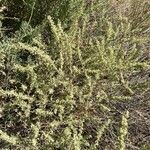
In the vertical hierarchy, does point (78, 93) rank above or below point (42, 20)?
below

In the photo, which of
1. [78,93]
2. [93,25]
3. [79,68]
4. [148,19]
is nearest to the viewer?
[78,93]

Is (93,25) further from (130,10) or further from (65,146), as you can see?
(65,146)

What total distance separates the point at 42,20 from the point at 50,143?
85cm

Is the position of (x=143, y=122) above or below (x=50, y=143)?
above

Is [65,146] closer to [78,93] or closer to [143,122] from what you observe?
[78,93]

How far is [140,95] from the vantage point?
107 inches

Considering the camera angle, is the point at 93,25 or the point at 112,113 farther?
the point at 93,25

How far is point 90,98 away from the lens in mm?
2518

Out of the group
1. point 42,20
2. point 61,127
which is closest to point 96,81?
point 61,127

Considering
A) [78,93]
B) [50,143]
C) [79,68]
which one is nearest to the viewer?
[50,143]

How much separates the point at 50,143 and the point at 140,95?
2.35 ft

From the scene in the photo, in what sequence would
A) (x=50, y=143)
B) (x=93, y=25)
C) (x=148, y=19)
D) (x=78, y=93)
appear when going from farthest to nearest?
(x=148, y=19) < (x=93, y=25) < (x=78, y=93) < (x=50, y=143)

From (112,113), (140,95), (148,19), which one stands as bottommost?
(112,113)

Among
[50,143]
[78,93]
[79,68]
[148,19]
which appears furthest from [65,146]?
[148,19]
